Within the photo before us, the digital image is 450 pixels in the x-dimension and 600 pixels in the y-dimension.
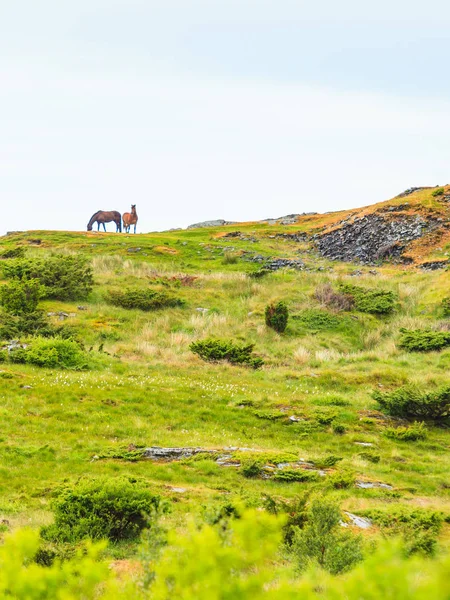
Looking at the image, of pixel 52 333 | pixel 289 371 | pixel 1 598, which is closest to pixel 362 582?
pixel 1 598

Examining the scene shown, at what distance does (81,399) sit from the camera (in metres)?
14.3

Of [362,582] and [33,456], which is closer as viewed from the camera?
[362,582]

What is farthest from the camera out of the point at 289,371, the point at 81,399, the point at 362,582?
the point at 289,371

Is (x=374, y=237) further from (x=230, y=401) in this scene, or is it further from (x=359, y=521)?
(x=359, y=521)

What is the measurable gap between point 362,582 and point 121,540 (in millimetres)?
6187

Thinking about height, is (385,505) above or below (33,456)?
below

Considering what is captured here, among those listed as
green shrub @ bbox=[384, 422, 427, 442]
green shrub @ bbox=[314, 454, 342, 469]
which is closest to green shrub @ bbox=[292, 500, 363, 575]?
green shrub @ bbox=[314, 454, 342, 469]

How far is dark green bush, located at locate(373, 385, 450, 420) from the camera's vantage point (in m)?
14.1

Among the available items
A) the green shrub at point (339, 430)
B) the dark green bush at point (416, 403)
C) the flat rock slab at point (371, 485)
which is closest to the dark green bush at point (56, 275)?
the green shrub at point (339, 430)

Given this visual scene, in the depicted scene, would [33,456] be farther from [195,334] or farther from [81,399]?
[195,334]

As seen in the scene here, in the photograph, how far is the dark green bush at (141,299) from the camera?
89.5 ft

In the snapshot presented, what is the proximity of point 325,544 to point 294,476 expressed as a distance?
163 inches

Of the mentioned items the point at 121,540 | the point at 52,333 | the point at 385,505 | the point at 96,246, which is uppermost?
the point at 96,246

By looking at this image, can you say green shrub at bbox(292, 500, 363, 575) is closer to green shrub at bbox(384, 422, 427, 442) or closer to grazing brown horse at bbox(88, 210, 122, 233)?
green shrub at bbox(384, 422, 427, 442)
